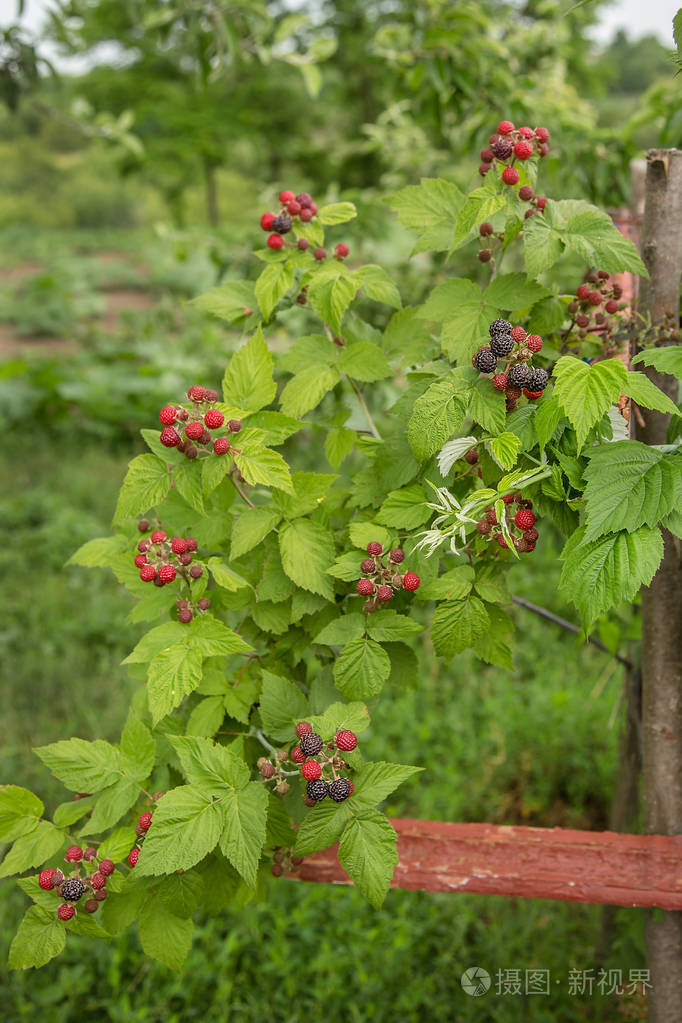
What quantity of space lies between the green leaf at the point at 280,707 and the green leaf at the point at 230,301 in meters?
0.71

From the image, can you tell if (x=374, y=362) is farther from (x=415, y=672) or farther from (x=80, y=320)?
(x=80, y=320)

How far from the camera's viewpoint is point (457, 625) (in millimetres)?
1320

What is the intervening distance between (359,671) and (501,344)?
22.5 inches

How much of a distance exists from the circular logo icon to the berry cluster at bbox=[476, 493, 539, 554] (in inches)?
64.3

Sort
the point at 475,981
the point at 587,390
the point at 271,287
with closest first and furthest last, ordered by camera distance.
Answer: the point at 587,390 → the point at 271,287 → the point at 475,981

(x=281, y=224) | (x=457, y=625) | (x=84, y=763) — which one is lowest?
(x=84, y=763)

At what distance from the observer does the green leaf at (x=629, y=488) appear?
3.74 feet

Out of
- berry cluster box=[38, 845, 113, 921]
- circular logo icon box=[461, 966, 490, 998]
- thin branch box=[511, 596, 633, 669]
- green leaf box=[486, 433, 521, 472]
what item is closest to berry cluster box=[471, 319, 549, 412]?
green leaf box=[486, 433, 521, 472]

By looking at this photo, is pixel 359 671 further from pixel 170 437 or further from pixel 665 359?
pixel 665 359

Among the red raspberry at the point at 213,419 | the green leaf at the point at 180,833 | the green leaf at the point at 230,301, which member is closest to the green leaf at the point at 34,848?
the green leaf at the point at 180,833

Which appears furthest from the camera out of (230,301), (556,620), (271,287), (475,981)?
(475,981)

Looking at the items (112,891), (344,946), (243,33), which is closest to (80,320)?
(243,33)

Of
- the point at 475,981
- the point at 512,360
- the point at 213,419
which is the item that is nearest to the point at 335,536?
the point at 213,419

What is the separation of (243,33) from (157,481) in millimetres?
3061
